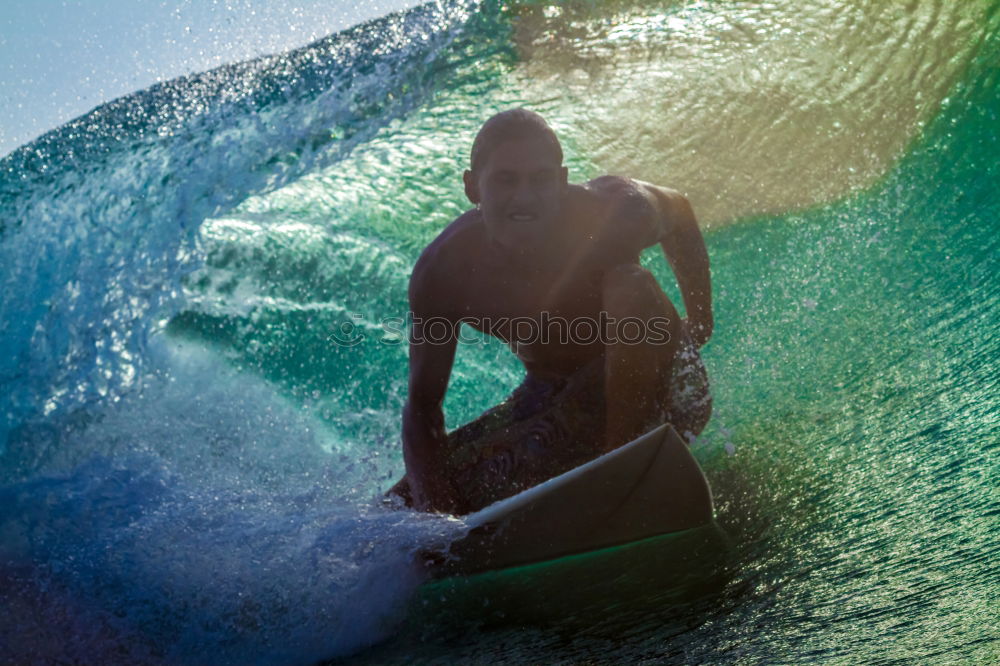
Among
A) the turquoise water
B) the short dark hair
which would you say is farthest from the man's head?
the turquoise water

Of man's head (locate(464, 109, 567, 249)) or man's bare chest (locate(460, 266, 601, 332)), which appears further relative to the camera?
man's bare chest (locate(460, 266, 601, 332))

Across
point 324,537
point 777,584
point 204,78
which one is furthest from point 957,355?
point 204,78

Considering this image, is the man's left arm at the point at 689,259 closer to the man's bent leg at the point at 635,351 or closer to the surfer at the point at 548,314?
the surfer at the point at 548,314

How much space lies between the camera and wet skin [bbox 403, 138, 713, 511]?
2160 millimetres

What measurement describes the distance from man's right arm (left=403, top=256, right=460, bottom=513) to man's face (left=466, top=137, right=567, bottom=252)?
0.79ft

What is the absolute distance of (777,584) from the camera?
5.21 ft

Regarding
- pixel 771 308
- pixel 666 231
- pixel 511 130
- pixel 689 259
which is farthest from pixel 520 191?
pixel 771 308

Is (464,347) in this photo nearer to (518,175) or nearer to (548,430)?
(548,430)

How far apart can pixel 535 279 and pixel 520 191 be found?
0.28m

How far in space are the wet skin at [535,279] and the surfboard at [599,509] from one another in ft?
0.77

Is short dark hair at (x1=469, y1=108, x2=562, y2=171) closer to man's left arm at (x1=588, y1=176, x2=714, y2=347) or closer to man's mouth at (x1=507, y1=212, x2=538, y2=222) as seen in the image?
man's mouth at (x1=507, y1=212, x2=538, y2=222)

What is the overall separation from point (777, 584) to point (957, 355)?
123cm

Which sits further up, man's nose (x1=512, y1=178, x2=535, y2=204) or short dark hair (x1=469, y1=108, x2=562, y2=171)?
short dark hair (x1=469, y1=108, x2=562, y2=171)

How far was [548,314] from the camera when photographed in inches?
94.7
